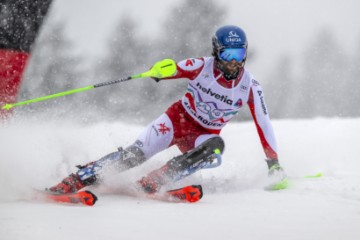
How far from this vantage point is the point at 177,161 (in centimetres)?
430

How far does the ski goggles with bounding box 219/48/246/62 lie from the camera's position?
4.59 m

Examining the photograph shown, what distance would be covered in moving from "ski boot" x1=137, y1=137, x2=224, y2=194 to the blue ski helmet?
80cm

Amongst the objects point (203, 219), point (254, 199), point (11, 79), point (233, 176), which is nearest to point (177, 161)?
point (254, 199)

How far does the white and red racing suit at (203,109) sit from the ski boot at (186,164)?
0.47 m

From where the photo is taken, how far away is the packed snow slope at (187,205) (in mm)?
2830

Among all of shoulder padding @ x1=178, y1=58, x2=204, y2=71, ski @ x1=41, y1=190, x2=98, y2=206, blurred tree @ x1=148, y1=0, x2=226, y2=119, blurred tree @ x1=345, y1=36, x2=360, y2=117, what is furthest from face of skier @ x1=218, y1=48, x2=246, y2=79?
blurred tree @ x1=345, y1=36, x2=360, y2=117

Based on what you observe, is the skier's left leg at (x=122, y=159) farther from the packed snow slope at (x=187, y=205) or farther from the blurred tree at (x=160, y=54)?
the blurred tree at (x=160, y=54)

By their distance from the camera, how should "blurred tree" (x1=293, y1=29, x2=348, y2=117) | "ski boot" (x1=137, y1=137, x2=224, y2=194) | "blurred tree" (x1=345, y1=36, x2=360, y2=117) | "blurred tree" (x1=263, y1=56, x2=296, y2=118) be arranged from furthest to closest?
"blurred tree" (x1=293, y1=29, x2=348, y2=117) < "blurred tree" (x1=263, y1=56, x2=296, y2=118) < "blurred tree" (x1=345, y1=36, x2=360, y2=117) < "ski boot" (x1=137, y1=137, x2=224, y2=194)

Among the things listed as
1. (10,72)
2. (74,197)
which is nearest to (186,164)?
(74,197)

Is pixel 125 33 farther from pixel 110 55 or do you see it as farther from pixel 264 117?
pixel 264 117

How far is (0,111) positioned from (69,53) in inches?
711

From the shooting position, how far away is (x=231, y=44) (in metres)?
4.59

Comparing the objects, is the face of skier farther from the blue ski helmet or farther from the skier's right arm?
the skier's right arm

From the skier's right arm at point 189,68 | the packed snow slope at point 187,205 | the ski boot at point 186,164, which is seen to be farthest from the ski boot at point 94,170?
the skier's right arm at point 189,68
